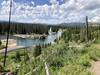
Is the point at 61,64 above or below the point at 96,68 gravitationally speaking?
above

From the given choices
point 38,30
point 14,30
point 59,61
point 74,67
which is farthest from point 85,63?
point 38,30

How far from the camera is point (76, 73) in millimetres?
6828

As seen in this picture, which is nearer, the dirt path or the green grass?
the green grass

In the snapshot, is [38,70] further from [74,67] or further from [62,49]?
[62,49]

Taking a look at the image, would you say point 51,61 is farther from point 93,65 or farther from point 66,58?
point 93,65

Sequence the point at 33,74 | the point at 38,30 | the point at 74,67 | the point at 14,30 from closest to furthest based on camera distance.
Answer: the point at 33,74 → the point at 74,67 → the point at 14,30 → the point at 38,30

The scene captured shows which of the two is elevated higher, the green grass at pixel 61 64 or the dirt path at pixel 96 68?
the green grass at pixel 61 64

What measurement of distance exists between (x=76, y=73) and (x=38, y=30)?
17151 cm

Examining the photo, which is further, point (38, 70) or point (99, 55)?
point (99, 55)

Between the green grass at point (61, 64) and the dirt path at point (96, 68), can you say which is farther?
the dirt path at point (96, 68)

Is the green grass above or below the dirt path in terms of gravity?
above

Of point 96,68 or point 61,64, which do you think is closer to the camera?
point 61,64

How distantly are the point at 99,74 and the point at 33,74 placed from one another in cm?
238

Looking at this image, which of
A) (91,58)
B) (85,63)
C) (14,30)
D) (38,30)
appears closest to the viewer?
(85,63)
